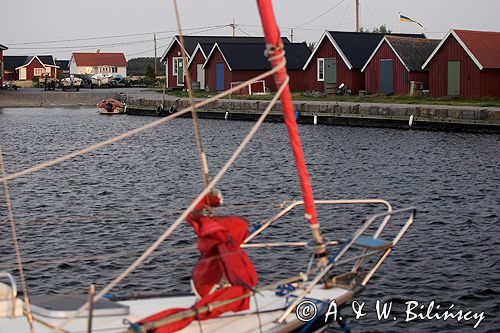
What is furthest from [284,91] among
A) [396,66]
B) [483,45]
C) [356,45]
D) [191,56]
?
[191,56]

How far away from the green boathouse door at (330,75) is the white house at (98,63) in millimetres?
84736

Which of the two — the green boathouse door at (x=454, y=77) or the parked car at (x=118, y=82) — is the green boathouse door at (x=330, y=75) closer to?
the green boathouse door at (x=454, y=77)

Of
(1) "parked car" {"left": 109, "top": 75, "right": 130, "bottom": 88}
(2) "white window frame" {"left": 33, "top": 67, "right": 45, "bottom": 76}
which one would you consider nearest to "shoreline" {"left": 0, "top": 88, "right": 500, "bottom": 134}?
(1) "parked car" {"left": 109, "top": 75, "right": 130, "bottom": 88}

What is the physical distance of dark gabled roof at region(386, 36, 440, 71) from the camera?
59.3 m

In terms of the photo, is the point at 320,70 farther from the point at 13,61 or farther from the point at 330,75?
the point at 13,61

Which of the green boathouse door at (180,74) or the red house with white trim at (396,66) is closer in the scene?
the red house with white trim at (396,66)

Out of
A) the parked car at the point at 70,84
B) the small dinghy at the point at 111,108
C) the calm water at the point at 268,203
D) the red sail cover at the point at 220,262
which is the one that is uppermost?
the parked car at the point at 70,84

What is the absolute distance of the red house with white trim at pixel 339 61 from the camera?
210 feet

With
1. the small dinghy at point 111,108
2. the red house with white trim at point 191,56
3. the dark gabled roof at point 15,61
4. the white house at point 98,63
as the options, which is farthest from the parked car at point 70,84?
the white house at point 98,63

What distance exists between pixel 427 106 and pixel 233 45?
30.0m

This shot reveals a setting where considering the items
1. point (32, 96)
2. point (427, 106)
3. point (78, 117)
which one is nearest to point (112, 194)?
point (427, 106)

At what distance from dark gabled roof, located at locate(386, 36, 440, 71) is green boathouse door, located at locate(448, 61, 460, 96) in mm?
4241

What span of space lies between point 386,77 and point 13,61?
87.7 meters

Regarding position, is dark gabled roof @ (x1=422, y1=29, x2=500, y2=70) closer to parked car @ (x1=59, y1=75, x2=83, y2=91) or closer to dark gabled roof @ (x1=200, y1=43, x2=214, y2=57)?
dark gabled roof @ (x1=200, y1=43, x2=214, y2=57)
